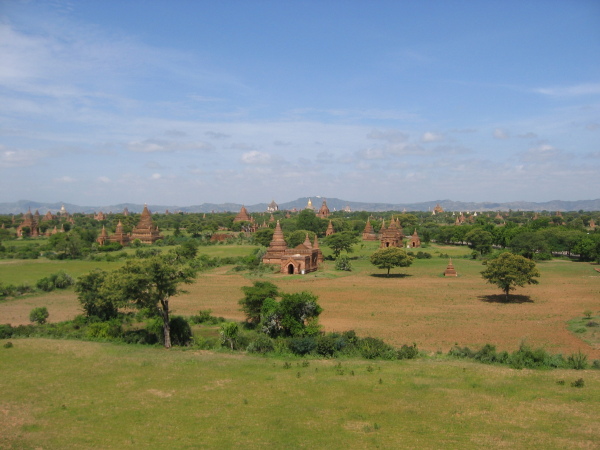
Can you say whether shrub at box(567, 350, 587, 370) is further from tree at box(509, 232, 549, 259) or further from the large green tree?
tree at box(509, 232, 549, 259)

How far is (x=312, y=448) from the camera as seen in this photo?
41.6ft

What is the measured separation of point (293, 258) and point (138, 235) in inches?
1886

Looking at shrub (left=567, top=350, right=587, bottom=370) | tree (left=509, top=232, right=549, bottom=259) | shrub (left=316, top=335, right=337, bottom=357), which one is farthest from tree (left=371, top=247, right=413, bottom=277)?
shrub (left=567, top=350, right=587, bottom=370)

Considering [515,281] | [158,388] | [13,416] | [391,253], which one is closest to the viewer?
[13,416]

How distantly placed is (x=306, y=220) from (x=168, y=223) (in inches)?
2108

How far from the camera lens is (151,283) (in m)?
24.0

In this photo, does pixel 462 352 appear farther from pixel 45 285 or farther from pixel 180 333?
pixel 45 285

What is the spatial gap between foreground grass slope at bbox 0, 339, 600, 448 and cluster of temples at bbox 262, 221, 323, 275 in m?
29.5

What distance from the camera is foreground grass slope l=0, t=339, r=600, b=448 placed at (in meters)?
13.3

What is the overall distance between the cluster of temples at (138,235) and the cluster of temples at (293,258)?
36.0 meters

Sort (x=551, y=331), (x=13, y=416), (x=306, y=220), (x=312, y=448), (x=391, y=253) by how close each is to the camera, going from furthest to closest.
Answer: (x=306, y=220)
(x=391, y=253)
(x=551, y=331)
(x=13, y=416)
(x=312, y=448)

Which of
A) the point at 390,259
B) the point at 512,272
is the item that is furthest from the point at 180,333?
the point at 390,259

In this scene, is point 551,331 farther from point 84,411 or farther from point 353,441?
point 84,411

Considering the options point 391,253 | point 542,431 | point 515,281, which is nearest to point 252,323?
point 542,431
